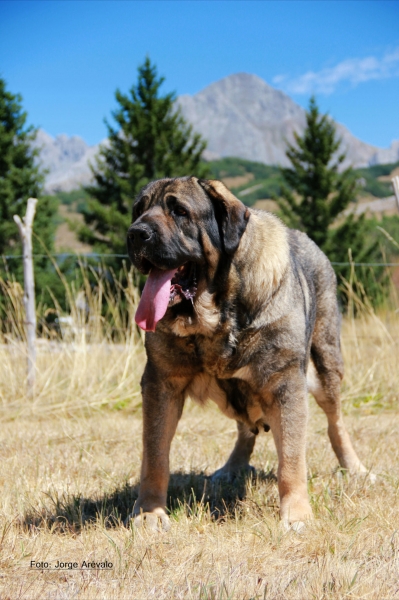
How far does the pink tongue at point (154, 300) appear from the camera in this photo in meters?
3.02

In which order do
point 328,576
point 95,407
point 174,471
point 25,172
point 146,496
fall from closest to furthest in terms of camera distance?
point 328,576 < point 146,496 < point 174,471 < point 95,407 < point 25,172

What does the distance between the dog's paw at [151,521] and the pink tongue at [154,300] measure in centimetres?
102

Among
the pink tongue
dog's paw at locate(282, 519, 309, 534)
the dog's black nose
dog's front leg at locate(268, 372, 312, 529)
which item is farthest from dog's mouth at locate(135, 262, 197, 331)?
dog's paw at locate(282, 519, 309, 534)

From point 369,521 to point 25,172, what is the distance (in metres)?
16.9

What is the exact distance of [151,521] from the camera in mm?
3215

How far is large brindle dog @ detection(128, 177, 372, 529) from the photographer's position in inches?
123

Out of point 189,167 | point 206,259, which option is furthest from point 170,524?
point 189,167

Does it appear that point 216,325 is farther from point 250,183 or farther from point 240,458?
point 250,183

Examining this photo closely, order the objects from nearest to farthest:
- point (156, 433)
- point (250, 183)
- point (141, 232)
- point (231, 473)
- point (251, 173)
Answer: point (141, 232), point (156, 433), point (231, 473), point (250, 183), point (251, 173)

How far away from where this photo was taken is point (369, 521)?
10.2 ft

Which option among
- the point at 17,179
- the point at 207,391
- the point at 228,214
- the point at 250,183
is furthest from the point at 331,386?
the point at 250,183

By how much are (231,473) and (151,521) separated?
1.14 metres

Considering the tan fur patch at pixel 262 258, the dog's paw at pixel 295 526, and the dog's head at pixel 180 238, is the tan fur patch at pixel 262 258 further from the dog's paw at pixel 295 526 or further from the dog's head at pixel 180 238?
the dog's paw at pixel 295 526

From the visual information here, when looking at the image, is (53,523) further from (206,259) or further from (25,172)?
(25,172)
